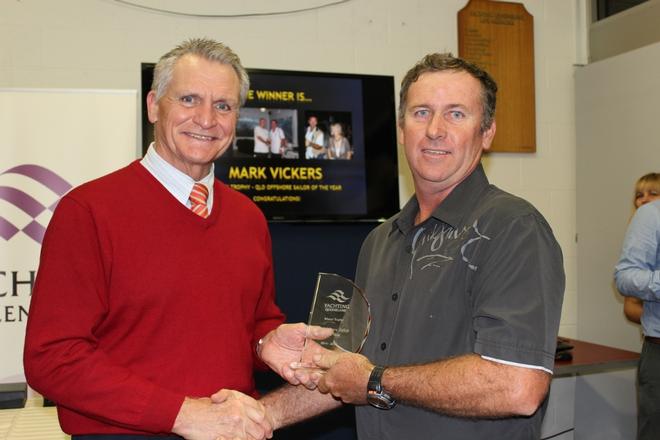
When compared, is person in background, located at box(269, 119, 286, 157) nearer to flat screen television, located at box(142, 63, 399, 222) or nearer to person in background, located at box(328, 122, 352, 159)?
flat screen television, located at box(142, 63, 399, 222)

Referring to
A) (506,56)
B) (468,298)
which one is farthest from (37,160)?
(506,56)

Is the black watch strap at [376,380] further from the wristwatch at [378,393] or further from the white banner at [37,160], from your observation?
the white banner at [37,160]

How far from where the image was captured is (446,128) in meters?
1.85

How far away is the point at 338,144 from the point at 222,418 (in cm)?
263

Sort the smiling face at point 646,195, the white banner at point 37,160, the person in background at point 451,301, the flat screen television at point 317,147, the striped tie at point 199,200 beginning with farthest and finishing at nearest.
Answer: the flat screen television at point 317,147, the smiling face at point 646,195, the white banner at point 37,160, the striped tie at point 199,200, the person in background at point 451,301

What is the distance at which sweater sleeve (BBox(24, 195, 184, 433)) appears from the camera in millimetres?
1627


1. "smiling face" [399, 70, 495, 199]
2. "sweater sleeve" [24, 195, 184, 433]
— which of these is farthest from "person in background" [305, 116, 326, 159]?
"sweater sleeve" [24, 195, 184, 433]

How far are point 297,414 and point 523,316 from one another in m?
0.84

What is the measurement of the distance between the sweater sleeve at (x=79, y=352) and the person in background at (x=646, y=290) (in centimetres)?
263

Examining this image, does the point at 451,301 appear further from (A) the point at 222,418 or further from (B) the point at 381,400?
(A) the point at 222,418

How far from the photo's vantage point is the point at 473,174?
6.16 ft

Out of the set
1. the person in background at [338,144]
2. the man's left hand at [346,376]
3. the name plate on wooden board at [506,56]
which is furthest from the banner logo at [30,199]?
the name plate on wooden board at [506,56]

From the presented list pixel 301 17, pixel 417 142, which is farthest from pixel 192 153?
pixel 301 17

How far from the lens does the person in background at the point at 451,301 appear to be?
152cm
